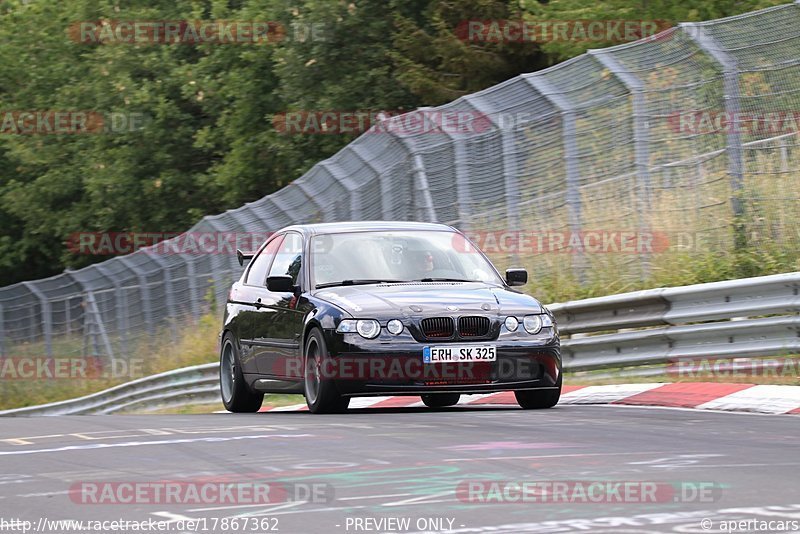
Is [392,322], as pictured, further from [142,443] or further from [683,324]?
[683,324]

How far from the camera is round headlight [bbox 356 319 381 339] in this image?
11375 millimetres

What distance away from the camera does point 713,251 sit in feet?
52.2

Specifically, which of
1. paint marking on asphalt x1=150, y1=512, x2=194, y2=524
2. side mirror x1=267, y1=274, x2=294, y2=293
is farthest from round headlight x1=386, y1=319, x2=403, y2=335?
paint marking on asphalt x1=150, y1=512, x2=194, y2=524

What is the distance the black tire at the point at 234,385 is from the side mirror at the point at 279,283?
180 centimetres

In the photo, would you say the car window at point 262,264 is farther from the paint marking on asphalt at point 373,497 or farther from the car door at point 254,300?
the paint marking on asphalt at point 373,497

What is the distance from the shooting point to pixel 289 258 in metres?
13.2

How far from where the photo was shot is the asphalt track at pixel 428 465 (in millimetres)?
6102

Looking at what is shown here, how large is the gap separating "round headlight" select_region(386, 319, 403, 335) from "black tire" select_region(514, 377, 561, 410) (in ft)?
4.11

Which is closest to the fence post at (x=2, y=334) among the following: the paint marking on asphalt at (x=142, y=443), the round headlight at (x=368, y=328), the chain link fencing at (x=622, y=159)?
the chain link fencing at (x=622, y=159)

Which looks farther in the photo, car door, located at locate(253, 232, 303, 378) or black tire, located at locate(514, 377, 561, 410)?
car door, located at locate(253, 232, 303, 378)

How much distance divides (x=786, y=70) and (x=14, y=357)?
83.6 feet

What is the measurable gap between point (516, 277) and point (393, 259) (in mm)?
992

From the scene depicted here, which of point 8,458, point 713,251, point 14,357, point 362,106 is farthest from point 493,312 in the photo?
point 362,106

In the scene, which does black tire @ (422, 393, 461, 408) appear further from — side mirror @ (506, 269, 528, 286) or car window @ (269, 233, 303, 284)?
car window @ (269, 233, 303, 284)
